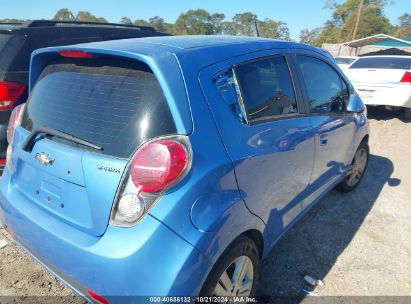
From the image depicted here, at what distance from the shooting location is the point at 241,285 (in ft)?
6.88

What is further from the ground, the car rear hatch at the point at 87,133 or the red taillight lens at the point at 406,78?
the car rear hatch at the point at 87,133

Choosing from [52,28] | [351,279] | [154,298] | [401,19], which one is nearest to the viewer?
[154,298]

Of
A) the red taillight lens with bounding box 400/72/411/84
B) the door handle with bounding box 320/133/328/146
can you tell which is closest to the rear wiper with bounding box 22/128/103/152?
the door handle with bounding box 320/133/328/146

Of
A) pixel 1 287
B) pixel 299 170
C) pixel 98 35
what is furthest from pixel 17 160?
pixel 98 35

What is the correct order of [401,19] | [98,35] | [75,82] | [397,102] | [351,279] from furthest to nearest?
[401,19] < [397,102] < [98,35] < [351,279] < [75,82]

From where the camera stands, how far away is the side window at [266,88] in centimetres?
207

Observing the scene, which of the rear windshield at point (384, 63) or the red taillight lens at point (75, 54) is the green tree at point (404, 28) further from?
the red taillight lens at point (75, 54)

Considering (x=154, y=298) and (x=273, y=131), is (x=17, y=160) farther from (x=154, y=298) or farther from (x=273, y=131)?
(x=273, y=131)

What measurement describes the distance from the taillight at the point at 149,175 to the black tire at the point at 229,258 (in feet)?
1.69

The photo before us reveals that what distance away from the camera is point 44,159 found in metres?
1.90

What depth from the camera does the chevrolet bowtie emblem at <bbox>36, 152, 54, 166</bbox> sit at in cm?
187

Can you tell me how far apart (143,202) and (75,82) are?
93 cm

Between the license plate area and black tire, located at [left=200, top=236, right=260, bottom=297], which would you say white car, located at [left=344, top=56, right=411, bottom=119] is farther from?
black tire, located at [left=200, top=236, right=260, bottom=297]

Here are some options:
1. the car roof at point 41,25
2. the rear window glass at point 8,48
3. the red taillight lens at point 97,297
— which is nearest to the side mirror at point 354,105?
the red taillight lens at point 97,297
